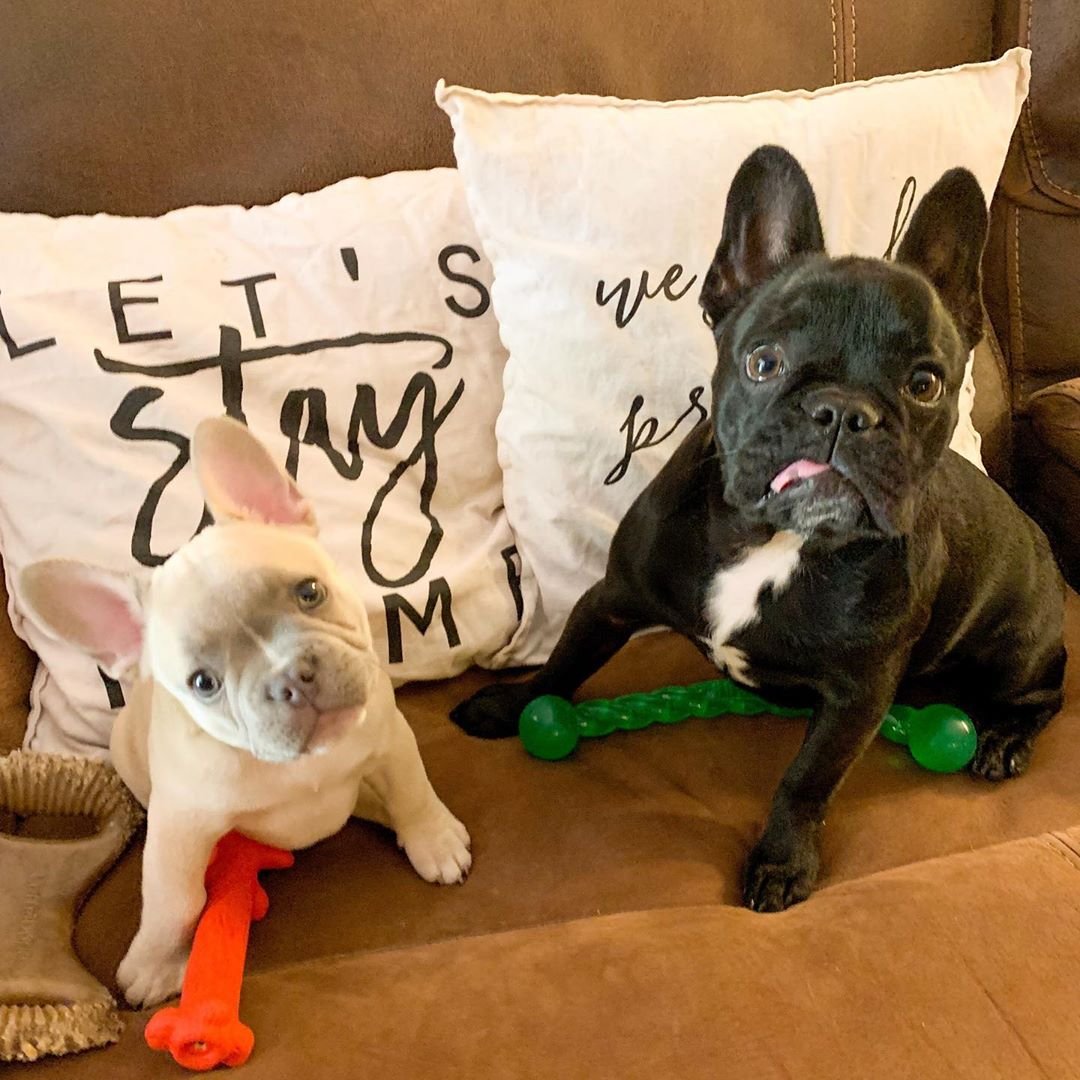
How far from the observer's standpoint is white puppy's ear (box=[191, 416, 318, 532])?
89 cm

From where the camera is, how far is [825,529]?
0.92m

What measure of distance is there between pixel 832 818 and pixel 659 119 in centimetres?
83

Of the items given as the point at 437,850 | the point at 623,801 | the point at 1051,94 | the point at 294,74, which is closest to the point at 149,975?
the point at 437,850

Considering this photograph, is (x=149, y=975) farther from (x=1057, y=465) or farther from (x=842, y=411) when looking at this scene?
(x=1057, y=465)

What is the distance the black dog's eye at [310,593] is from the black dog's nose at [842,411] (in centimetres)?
45

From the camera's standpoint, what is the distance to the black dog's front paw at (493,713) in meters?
1.22

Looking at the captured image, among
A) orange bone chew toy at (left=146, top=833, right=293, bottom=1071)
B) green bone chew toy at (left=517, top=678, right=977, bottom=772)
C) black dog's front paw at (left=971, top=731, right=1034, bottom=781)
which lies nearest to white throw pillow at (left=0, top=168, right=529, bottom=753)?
green bone chew toy at (left=517, top=678, right=977, bottom=772)

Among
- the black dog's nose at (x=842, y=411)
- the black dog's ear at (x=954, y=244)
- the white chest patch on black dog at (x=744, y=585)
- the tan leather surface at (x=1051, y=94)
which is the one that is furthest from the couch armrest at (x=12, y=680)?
the tan leather surface at (x=1051, y=94)

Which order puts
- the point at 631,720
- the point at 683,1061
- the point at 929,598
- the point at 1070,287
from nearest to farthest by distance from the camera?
the point at 683,1061 → the point at 929,598 → the point at 631,720 → the point at 1070,287

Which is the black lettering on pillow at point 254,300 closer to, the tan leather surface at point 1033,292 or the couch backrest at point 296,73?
the couch backrest at point 296,73

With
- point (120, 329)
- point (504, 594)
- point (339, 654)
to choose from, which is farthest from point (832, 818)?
point (120, 329)

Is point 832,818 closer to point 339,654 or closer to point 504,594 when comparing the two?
point 504,594

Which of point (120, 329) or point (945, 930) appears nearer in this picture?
point (945, 930)

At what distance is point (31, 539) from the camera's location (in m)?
1.10
